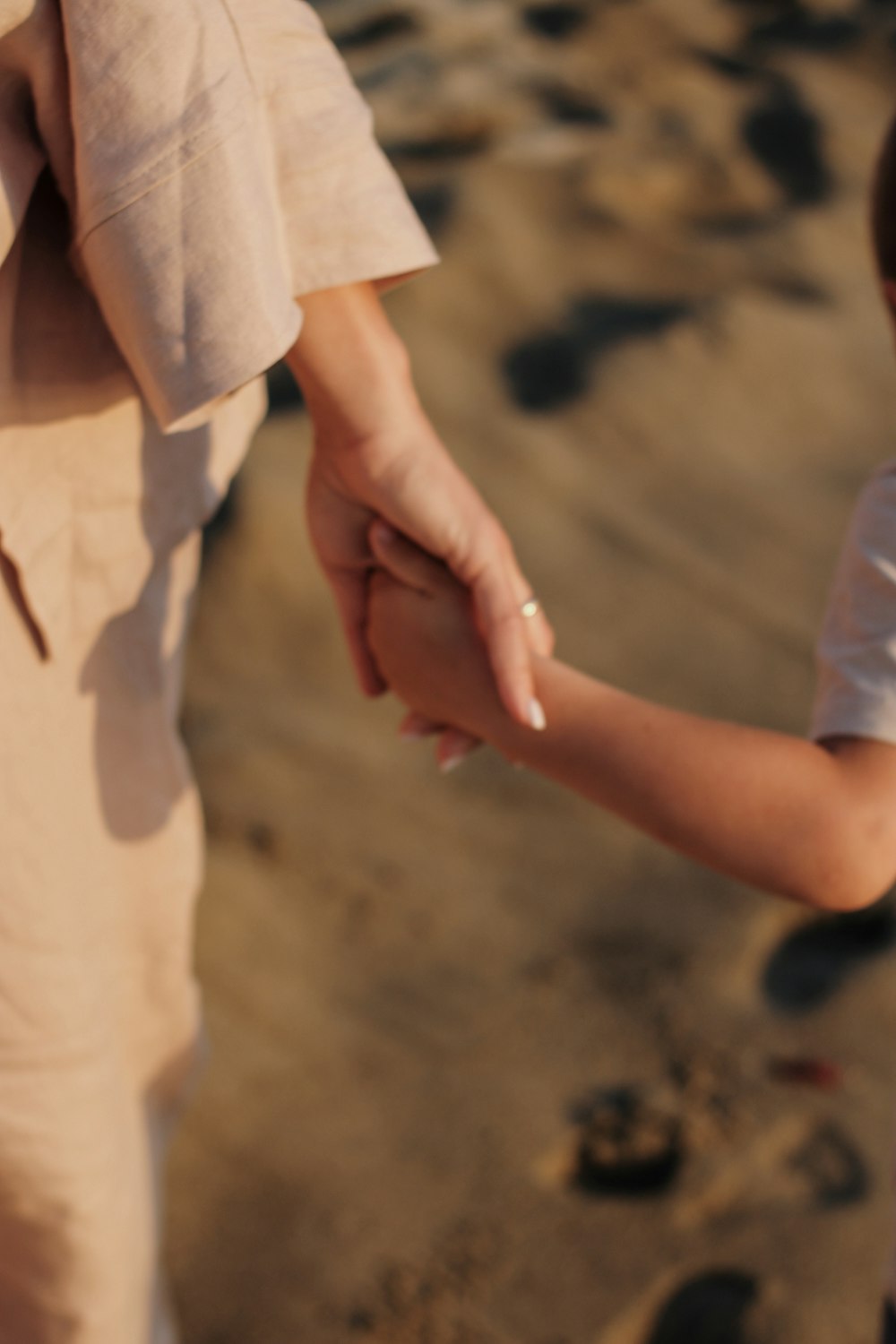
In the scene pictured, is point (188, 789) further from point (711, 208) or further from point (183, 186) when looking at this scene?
point (711, 208)

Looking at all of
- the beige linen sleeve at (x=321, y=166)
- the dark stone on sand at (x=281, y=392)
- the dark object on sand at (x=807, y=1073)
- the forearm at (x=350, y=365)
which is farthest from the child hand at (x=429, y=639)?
the dark stone on sand at (x=281, y=392)

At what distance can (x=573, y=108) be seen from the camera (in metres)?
4.61

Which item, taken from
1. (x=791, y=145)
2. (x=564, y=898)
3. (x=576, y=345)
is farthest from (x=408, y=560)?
(x=791, y=145)

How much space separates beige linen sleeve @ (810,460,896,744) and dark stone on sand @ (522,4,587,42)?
467 centimetres

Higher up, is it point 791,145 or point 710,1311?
point 710,1311

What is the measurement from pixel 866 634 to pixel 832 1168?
0.98 m

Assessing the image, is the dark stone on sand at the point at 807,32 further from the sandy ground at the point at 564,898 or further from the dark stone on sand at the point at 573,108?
the sandy ground at the point at 564,898

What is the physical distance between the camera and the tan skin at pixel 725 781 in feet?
3.39

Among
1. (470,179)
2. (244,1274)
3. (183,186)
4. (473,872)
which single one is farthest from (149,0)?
(470,179)

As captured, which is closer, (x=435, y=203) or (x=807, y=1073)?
(x=807, y=1073)

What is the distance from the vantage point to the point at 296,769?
2426mm

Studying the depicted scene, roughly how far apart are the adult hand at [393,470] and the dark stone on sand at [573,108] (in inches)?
142

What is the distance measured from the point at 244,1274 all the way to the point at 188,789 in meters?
0.64

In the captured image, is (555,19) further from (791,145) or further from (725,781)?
(725,781)
